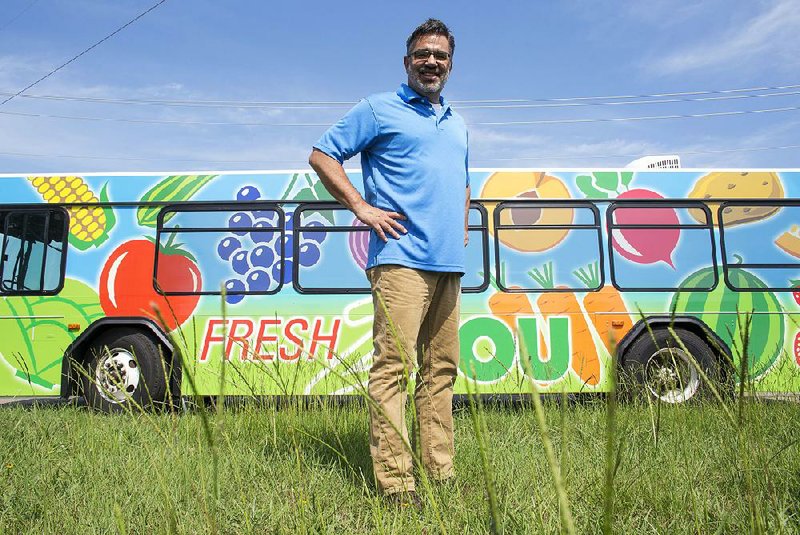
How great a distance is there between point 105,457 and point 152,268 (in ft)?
10.7

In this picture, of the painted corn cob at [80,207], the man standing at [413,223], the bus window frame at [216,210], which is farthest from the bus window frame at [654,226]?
the painted corn cob at [80,207]

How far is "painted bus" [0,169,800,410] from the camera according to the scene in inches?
231

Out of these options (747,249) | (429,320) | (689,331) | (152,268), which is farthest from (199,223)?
(747,249)

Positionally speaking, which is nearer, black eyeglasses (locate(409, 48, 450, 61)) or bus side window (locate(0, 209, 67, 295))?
black eyeglasses (locate(409, 48, 450, 61))

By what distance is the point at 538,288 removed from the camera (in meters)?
5.89

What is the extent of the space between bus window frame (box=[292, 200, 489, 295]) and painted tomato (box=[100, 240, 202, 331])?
1.01 metres

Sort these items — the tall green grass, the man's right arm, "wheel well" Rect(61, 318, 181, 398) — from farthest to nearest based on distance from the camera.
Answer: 1. "wheel well" Rect(61, 318, 181, 398)
2. the man's right arm
3. the tall green grass

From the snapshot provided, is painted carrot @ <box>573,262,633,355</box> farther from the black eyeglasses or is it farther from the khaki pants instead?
the black eyeglasses

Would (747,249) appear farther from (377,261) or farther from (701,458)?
(377,261)

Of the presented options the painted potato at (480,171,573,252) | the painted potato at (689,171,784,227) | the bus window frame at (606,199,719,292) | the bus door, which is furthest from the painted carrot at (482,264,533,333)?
the bus door

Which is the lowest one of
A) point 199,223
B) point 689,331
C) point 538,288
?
point 689,331

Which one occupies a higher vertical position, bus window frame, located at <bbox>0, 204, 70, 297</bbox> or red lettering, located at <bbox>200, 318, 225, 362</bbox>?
bus window frame, located at <bbox>0, 204, 70, 297</bbox>

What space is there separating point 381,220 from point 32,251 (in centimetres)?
527

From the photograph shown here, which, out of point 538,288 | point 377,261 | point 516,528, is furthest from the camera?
point 538,288
